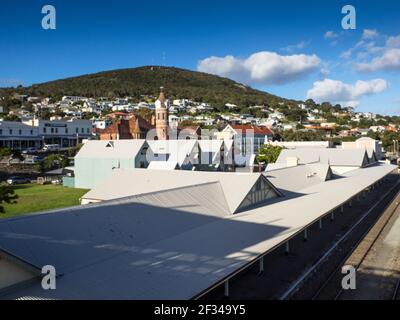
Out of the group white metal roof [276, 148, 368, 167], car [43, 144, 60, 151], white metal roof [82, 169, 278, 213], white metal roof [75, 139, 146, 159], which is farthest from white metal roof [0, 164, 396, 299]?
car [43, 144, 60, 151]

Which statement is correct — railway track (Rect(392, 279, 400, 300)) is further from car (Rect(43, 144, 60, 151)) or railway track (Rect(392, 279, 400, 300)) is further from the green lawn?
car (Rect(43, 144, 60, 151))

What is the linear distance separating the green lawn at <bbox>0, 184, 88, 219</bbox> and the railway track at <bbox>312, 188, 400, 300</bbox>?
22263mm

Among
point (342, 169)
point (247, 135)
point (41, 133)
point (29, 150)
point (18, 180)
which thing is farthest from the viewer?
point (247, 135)

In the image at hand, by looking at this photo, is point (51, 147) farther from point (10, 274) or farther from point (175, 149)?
point (10, 274)

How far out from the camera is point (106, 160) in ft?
152

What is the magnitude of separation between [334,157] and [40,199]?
39.0 metres

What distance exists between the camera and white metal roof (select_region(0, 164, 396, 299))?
10586 mm

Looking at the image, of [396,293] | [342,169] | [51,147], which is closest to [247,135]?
[342,169]

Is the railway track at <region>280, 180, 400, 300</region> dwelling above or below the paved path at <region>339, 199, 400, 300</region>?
above

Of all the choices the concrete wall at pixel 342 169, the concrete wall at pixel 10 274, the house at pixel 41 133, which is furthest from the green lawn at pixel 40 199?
the concrete wall at pixel 342 169

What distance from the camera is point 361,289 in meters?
15.7

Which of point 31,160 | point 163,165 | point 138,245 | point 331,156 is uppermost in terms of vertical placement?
point 331,156

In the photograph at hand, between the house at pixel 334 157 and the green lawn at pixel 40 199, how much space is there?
1078 inches
